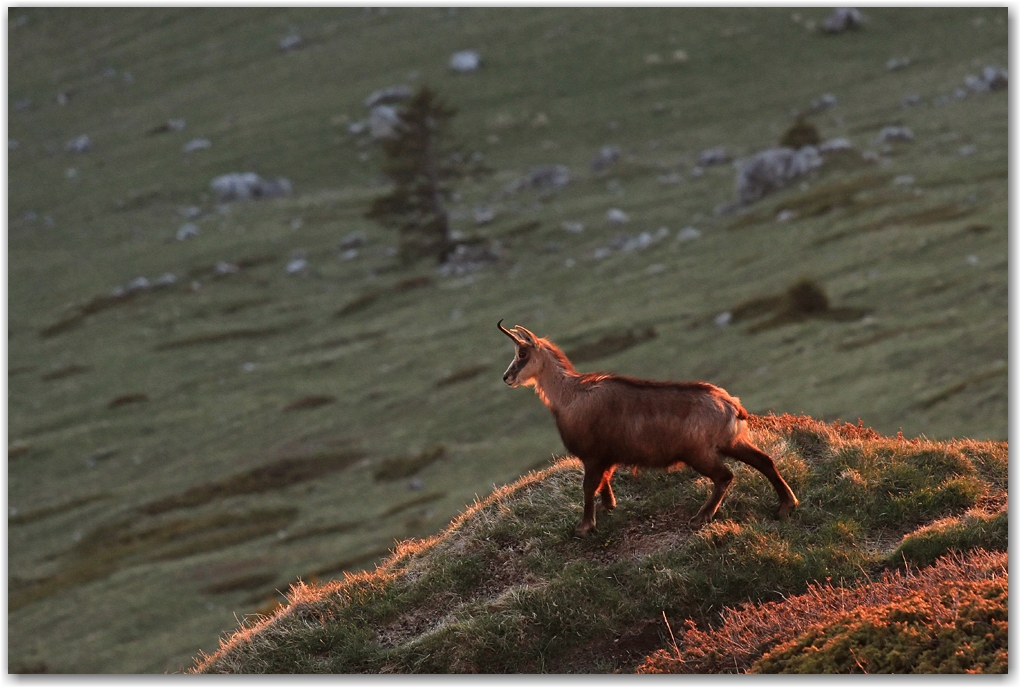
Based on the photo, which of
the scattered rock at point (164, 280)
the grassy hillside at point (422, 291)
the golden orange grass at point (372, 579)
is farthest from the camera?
the scattered rock at point (164, 280)

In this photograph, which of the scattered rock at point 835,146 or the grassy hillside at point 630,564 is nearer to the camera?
the grassy hillside at point 630,564

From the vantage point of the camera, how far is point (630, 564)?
49.2 feet

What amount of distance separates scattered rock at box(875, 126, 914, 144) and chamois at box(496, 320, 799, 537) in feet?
298

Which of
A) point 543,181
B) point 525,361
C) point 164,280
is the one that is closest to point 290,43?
point 543,181

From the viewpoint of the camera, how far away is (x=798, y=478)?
1633 cm

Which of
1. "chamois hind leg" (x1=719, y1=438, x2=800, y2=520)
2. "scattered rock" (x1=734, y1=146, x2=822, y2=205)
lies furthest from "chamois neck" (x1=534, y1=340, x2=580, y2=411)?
"scattered rock" (x1=734, y1=146, x2=822, y2=205)

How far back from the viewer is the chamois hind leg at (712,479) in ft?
48.8

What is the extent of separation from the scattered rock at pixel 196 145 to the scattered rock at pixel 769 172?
3338 inches

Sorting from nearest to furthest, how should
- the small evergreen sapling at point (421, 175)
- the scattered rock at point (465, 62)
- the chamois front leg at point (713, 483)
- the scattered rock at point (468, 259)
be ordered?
the chamois front leg at point (713, 483) < the scattered rock at point (468, 259) < the small evergreen sapling at point (421, 175) < the scattered rock at point (465, 62)

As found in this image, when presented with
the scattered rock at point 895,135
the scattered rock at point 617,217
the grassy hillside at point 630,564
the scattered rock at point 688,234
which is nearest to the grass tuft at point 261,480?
the scattered rock at point 688,234

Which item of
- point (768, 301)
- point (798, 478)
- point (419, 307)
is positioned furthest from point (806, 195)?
point (798, 478)

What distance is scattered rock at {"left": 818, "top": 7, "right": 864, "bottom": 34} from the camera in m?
141

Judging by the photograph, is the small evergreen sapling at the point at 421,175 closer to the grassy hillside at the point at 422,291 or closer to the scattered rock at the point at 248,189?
the grassy hillside at the point at 422,291

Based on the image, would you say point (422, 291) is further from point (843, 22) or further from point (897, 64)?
point (843, 22)
